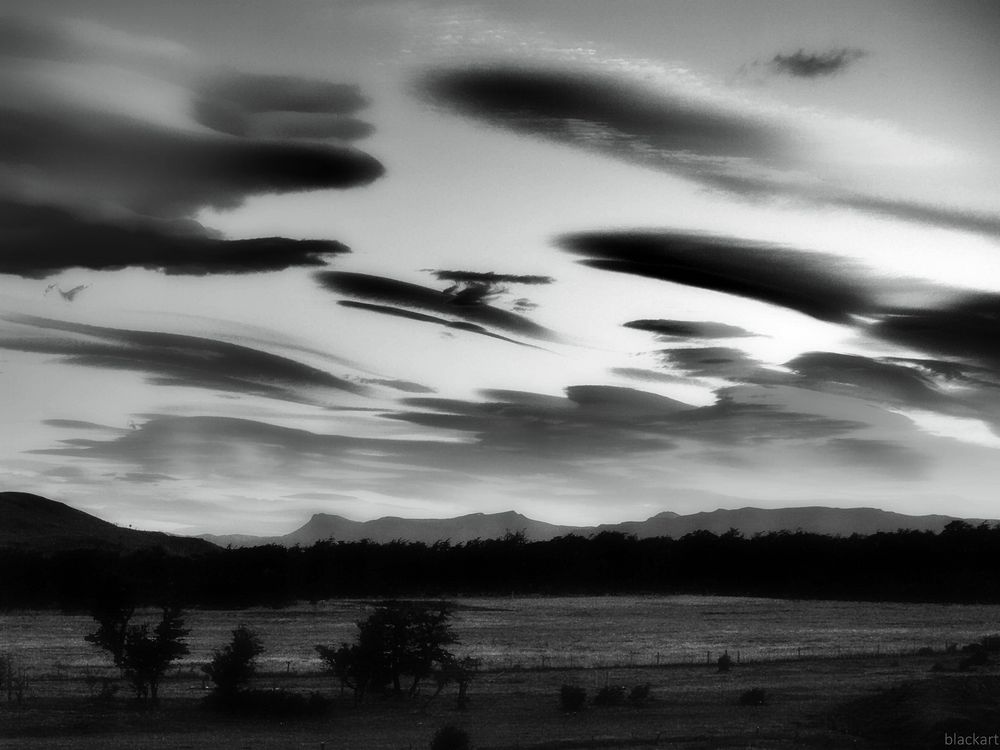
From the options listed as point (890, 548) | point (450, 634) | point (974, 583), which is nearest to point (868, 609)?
point (974, 583)

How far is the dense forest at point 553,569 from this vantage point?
11356cm

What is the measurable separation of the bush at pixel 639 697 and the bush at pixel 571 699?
67.2 inches

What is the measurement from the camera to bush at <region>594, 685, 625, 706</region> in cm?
3925

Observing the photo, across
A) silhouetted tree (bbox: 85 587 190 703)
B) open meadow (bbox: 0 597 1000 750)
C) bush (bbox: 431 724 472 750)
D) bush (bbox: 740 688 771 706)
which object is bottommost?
open meadow (bbox: 0 597 1000 750)

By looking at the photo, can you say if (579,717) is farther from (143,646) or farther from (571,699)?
(143,646)

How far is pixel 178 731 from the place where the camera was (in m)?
35.3

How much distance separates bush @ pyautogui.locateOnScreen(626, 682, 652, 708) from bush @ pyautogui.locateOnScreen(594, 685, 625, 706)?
34 centimetres

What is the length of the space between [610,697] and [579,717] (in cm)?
309

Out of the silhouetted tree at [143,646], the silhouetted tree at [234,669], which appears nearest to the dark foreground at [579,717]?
the silhouetted tree at [143,646]

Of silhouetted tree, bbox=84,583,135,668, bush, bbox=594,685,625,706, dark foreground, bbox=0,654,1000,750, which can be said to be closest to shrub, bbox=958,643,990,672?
dark foreground, bbox=0,654,1000,750

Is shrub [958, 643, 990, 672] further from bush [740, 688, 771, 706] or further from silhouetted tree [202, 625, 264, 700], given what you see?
silhouetted tree [202, 625, 264, 700]

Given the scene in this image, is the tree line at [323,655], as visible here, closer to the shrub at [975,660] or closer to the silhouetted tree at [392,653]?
the silhouetted tree at [392,653]

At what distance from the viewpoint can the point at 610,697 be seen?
39.5m

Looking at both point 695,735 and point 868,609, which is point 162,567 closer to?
point 868,609
